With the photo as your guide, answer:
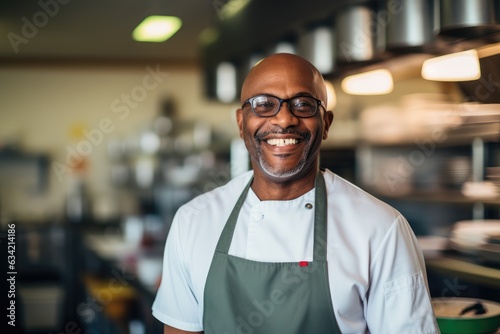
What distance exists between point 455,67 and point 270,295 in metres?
1.76

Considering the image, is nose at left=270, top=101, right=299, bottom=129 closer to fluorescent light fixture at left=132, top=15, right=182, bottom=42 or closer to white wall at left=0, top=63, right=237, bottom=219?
fluorescent light fixture at left=132, top=15, right=182, bottom=42

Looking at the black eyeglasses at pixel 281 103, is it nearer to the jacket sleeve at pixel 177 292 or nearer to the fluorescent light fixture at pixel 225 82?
the jacket sleeve at pixel 177 292

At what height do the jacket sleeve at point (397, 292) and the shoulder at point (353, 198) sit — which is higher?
the shoulder at point (353, 198)

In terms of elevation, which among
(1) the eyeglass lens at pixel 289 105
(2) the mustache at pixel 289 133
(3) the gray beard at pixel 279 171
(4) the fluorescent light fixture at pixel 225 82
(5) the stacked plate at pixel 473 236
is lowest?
(5) the stacked plate at pixel 473 236

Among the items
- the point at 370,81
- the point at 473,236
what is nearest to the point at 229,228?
the point at 473,236

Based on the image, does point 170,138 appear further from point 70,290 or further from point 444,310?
point 444,310

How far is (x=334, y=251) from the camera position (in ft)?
5.17

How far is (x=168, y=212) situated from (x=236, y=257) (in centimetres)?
492

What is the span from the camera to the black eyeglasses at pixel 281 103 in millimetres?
1602

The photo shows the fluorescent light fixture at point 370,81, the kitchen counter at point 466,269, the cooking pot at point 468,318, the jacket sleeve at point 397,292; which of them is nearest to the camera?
the jacket sleeve at point 397,292

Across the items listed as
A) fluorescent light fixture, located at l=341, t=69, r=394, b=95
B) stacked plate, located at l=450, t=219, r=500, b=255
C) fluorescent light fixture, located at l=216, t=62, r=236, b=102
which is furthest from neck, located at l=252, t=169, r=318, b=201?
fluorescent light fixture, located at l=216, t=62, r=236, b=102

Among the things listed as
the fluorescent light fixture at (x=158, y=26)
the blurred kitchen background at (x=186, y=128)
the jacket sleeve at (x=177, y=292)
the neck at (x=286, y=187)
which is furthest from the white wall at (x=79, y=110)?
the neck at (x=286, y=187)

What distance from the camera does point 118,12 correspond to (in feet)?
16.7

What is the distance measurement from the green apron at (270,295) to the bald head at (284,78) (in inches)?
10.4
